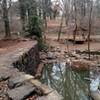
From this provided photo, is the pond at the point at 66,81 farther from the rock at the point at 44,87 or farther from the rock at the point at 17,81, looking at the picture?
the rock at the point at 44,87

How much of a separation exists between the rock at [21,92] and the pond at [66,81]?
11.4 feet

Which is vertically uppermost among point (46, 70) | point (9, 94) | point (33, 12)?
point (33, 12)

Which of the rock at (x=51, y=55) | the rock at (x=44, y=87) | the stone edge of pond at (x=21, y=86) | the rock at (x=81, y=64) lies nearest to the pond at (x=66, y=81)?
the rock at (x=81, y=64)

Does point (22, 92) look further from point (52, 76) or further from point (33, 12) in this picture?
point (33, 12)

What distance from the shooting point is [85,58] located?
16391 millimetres

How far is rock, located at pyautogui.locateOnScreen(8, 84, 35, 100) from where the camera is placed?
4502 millimetres

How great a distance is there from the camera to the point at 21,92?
466cm

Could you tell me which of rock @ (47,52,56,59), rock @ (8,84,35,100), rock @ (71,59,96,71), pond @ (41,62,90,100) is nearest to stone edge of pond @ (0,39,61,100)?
rock @ (8,84,35,100)

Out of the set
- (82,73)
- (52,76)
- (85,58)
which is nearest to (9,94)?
(52,76)

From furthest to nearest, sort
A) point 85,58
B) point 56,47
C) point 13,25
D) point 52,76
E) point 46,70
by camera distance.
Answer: point 13,25
point 56,47
point 85,58
point 46,70
point 52,76

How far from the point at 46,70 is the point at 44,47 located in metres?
3.89

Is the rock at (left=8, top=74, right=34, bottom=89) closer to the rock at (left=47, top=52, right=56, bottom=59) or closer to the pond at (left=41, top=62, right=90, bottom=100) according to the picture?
the pond at (left=41, top=62, right=90, bottom=100)

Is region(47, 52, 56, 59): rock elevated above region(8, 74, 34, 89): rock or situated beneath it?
situated beneath

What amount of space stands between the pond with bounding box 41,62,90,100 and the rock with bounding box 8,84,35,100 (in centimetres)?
348
